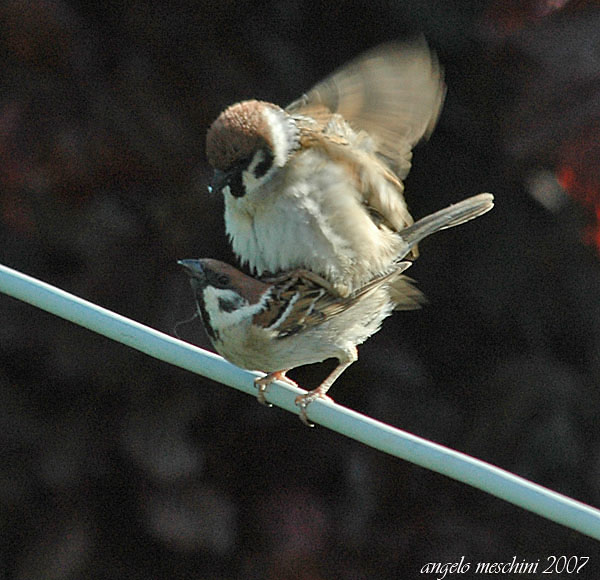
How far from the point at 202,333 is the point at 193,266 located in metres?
0.27

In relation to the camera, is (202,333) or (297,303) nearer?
(297,303)

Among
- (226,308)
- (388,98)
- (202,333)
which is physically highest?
(388,98)

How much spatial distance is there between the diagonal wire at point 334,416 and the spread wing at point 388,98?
1.60 ft

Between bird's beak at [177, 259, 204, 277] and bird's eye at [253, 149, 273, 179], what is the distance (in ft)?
0.57

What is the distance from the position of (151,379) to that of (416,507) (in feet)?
1.71

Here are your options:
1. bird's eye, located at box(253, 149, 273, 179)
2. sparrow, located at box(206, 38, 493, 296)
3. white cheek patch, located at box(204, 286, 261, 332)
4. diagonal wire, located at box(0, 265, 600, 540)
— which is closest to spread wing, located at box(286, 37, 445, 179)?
sparrow, located at box(206, 38, 493, 296)

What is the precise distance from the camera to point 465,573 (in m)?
2.14

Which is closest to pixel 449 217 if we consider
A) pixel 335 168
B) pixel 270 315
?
pixel 335 168

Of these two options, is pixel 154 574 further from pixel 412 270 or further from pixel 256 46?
pixel 256 46

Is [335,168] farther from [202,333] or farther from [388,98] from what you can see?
[202,333]

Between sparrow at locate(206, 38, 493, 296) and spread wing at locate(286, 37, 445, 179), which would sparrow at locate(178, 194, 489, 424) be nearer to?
sparrow at locate(206, 38, 493, 296)

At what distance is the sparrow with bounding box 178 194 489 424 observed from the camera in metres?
1.98

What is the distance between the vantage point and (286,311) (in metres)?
2.01

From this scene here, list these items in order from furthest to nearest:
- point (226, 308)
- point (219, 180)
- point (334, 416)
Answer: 1. point (226, 308)
2. point (219, 180)
3. point (334, 416)
